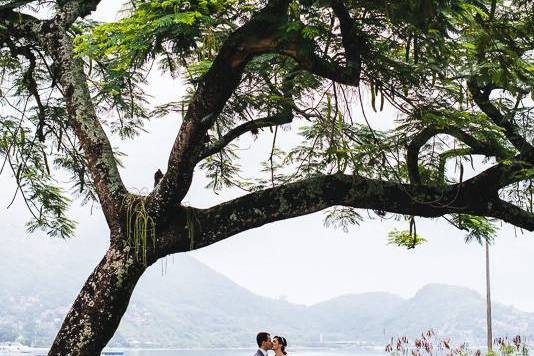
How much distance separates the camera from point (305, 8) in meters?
3.90

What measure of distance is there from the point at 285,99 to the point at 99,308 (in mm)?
2105

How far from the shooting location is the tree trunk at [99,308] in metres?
4.61

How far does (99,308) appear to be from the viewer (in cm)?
465

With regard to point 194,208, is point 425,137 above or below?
above

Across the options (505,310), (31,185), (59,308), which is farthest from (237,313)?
(31,185)

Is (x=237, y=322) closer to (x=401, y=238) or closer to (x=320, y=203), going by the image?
(x=401, y=238)

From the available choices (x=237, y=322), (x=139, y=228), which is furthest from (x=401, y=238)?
(x=237, y=322)

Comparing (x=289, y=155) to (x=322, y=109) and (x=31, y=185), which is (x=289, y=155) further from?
(x=31, y=185)

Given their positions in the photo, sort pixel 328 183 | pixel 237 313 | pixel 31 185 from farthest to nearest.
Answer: pixel 237 313 < pixel 31 185 < pixel 328 183

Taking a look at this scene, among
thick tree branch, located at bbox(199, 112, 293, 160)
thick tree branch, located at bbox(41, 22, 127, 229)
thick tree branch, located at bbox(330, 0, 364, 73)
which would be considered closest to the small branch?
thick tree branch, located at bbox(199, 112, 293, 160)

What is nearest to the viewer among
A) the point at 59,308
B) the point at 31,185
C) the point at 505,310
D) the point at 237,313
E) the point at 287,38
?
the point at 287,38

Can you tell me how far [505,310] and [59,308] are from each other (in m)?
106

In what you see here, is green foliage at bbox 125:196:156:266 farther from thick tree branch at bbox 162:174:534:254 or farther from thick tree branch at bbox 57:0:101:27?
thick tree branch at bbox 57:0:101:27

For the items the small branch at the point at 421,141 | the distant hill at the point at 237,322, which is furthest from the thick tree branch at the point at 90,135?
the distant hill at the point at 237,322
